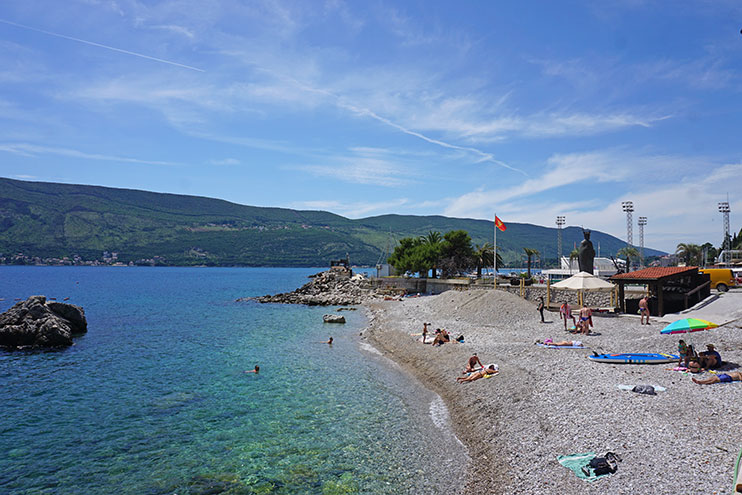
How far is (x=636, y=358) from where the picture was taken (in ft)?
58.4

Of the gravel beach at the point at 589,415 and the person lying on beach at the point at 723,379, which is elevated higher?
the person lying on beach at the point at 723,379

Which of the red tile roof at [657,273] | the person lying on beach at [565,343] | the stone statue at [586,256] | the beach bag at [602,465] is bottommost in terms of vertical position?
the beach bag at [602,465]

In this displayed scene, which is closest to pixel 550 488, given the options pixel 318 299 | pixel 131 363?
pixel 131 363

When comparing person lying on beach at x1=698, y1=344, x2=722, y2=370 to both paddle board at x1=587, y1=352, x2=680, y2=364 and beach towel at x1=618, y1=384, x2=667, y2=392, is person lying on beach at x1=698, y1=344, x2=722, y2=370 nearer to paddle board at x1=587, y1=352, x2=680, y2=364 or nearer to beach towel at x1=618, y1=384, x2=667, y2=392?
paddle board at x1=587, y1=352, x2=680, y2=364

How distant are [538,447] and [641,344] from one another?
12.2 metres

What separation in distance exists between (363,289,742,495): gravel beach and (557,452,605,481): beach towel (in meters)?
0.15

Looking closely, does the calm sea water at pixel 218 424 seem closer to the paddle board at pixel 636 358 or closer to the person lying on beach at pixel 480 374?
the person lying on beach at pixel 480 374

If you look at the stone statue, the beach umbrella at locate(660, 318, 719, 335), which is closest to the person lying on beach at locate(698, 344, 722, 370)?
the beach umbrella at locate(660, 318, 719, 335)

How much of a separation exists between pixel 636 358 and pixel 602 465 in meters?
10.0

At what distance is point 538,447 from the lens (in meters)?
11.4

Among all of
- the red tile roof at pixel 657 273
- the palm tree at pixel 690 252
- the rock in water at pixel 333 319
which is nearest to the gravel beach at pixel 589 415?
the red tile roof at pixel 657 273

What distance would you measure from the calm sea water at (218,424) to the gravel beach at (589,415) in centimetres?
118

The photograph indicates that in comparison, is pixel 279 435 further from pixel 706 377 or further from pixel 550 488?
pixel 706 377

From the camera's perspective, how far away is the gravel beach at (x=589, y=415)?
921cm
